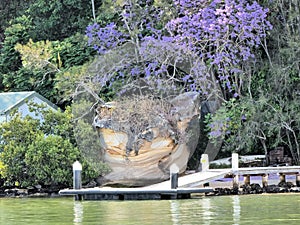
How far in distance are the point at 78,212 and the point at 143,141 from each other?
6876 mm

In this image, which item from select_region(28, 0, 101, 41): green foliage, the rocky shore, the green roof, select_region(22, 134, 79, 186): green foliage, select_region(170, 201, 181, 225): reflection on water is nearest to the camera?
select_region(170, 201, 181, 225): reflection on water

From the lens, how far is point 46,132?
29.8 metres

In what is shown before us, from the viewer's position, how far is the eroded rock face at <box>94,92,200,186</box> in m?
28.7

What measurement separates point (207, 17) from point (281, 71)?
9.39 ft

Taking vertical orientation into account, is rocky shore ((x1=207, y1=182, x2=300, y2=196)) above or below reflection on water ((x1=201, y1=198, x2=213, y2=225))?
above

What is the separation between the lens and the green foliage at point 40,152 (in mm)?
28469

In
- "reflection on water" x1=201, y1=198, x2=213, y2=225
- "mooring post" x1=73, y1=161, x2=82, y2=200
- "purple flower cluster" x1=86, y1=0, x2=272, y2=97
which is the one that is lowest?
"reflection on water" x1=201, y1=198, x2=213, y2=225

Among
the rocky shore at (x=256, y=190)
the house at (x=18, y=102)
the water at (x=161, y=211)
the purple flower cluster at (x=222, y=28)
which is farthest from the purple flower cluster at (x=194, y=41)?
the water at (x=161, y=211)

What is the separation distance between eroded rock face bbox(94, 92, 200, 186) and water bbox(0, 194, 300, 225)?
3.20 m

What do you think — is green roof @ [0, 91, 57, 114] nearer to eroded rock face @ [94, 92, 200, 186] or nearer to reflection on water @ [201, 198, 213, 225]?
eroded rock face @ [94, 92, 200, 186]

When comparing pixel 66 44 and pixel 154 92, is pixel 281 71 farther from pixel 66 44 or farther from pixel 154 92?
pixel 66 44

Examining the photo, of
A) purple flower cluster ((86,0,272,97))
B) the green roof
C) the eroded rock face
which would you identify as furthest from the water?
purple flower cluster ((86,0,272,97))

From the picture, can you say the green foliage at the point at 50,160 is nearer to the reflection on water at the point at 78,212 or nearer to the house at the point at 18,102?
the house at the point at 18,102

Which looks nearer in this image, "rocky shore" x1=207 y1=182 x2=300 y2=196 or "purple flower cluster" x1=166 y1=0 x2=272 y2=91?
"rocky shore" x1=207 y1=182 x2=300 y2=196
